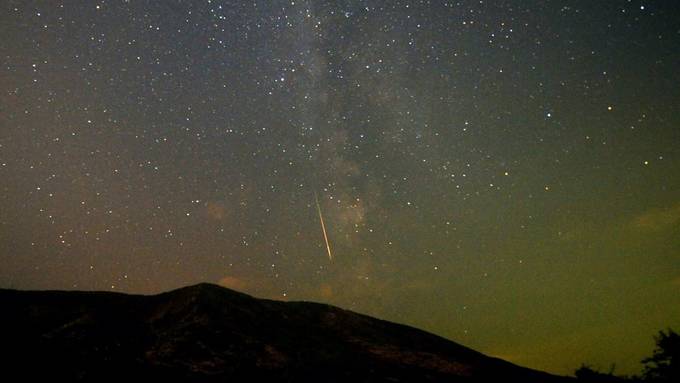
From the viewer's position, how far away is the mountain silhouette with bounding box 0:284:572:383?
6.47 metres

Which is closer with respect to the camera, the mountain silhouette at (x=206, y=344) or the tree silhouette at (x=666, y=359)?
the mountain silhouette at (x=206, y=344)

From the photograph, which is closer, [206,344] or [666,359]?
[206,344]

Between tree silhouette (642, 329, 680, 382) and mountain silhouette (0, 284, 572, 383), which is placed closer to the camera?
mountain silhouette (0, 284, 572, 383)

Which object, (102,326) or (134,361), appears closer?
(134,361)

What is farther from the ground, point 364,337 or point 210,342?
point 210,342

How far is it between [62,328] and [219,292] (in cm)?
297

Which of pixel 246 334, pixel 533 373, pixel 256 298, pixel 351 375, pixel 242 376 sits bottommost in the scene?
pixel 533 373

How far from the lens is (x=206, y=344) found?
721cm

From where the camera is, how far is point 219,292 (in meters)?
9.20

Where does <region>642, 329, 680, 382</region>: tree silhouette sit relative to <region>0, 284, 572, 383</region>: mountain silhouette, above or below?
below

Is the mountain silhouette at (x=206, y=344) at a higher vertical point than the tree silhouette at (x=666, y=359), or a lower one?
higher

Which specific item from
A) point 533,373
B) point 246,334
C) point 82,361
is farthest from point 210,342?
point 533,373

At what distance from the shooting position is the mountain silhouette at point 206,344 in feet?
21.2

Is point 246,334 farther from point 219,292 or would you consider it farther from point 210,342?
point 219,292
